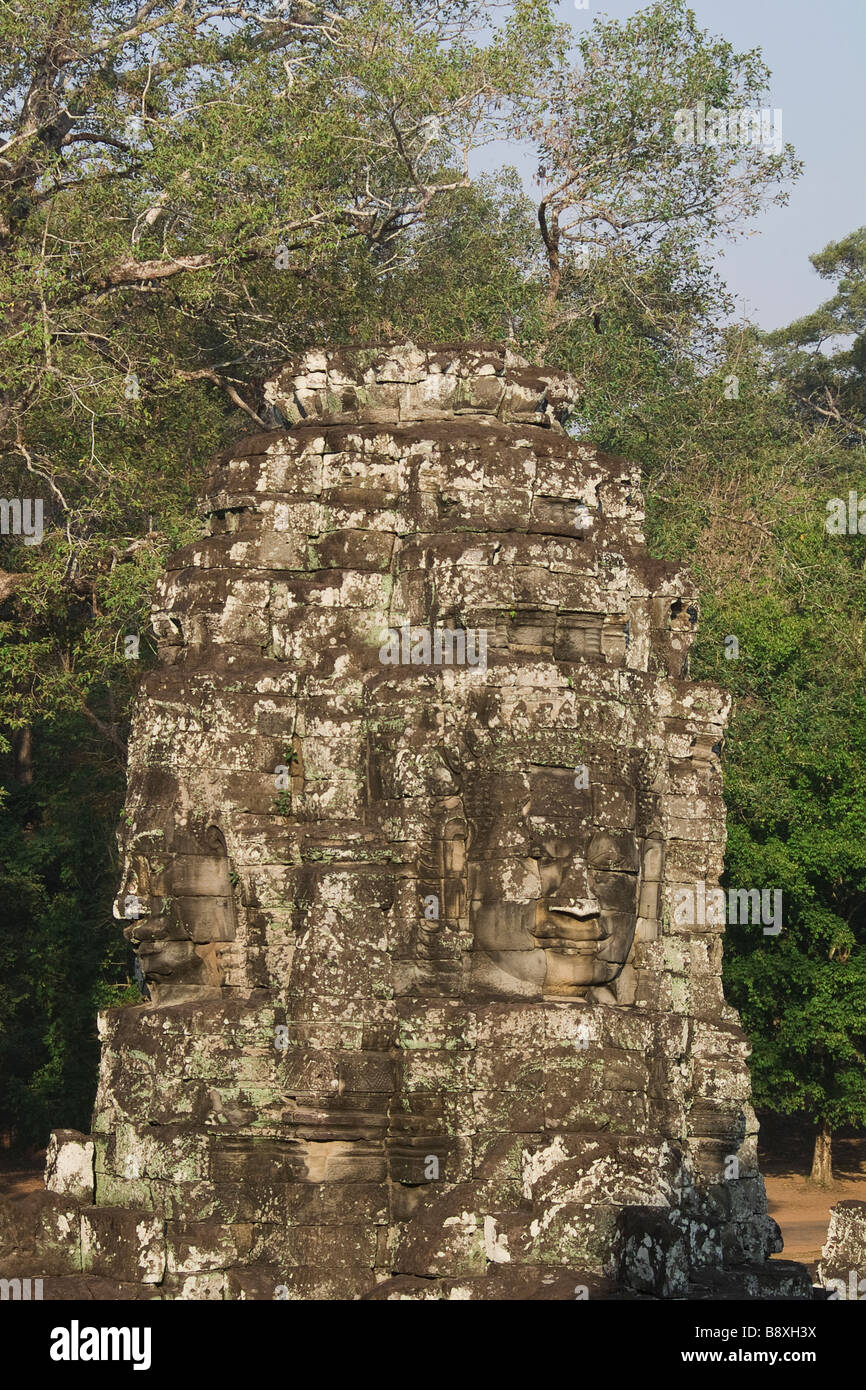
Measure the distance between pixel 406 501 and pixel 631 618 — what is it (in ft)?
6.90

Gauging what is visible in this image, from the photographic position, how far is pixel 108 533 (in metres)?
27.1

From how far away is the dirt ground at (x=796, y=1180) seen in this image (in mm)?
25844

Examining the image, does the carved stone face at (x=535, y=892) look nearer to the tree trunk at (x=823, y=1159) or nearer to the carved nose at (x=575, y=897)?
the carved nose at (x=575, y=897)

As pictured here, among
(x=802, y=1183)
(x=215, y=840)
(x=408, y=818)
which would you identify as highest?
(x=408, y=818)

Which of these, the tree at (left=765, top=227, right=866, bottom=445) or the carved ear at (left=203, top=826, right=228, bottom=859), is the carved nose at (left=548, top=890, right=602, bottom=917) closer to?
the carved ear at (left=203, top=826, right=228, bottom=859)

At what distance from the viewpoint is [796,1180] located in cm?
2969

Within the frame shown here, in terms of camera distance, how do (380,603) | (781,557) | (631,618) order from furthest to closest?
(781,557) → (631,618) → (380,603)

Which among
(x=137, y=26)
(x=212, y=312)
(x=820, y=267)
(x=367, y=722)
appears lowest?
(x=367, y=722)

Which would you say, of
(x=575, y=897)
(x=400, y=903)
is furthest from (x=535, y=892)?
(x=400, y=903)

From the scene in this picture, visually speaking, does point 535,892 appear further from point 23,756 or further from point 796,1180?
point 23,756

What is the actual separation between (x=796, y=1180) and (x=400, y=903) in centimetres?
1662

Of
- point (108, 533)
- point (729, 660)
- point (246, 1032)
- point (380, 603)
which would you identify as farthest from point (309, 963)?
point (729, 660)

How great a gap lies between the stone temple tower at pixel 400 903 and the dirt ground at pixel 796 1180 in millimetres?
9733

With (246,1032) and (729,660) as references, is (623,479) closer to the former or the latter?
(246,1032)
